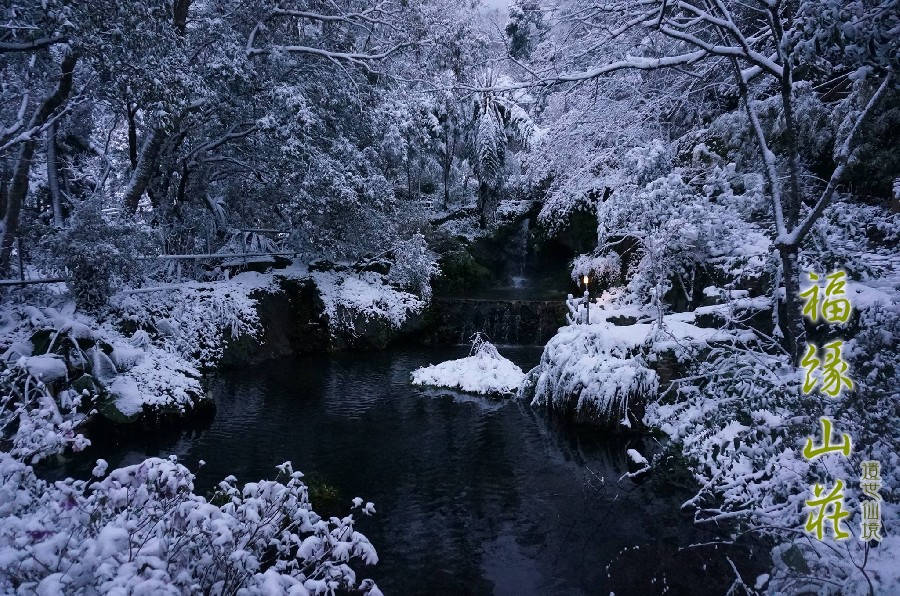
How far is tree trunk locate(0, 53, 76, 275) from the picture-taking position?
352 inches

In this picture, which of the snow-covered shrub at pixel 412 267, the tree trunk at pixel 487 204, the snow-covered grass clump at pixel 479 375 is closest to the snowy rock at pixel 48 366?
the snow-covered grass clump at pixel 479 375

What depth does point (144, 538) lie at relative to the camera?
112 inches

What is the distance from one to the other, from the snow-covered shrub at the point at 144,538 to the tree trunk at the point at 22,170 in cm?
840

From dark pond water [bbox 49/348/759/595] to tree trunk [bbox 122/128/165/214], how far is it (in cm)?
526

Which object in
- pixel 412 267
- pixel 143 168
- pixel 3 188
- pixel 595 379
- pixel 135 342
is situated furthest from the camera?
pixel 412 267

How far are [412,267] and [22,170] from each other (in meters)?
12.2

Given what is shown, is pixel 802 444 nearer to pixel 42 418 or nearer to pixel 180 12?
pixel 42 418

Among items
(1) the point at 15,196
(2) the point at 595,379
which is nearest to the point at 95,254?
(1) the point at 15,196

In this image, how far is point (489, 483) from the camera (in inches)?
312

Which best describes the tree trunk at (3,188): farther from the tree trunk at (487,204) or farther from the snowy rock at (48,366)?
the tree trunk at (487,204)

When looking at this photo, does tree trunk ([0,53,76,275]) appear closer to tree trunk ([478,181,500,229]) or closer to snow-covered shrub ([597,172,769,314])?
snow-covered shrub ([597,172,769,314])

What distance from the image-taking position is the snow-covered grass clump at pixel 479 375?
12859 mm

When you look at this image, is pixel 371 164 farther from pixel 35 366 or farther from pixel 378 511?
pixel 378 511

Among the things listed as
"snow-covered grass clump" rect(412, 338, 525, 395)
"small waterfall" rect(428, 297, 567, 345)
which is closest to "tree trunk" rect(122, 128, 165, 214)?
"snow-covered grass clump" rect(412, 338, 525, 395)
